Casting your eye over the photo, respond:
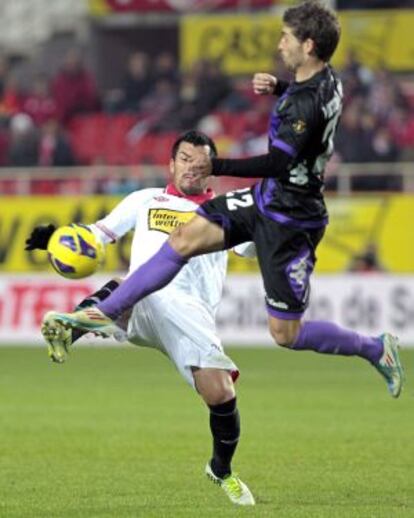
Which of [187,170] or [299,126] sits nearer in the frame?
[299,126]

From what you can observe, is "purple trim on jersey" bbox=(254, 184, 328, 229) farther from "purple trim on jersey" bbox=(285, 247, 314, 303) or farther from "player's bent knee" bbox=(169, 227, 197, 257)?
"player's bent knee" bbox=(169, 227, 197, 257)

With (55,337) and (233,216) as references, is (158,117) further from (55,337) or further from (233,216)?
(55,337)

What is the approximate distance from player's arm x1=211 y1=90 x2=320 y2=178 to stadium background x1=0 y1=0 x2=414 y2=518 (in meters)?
1.78

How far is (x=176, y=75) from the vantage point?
25.8 metres

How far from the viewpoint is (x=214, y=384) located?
28.5 ft

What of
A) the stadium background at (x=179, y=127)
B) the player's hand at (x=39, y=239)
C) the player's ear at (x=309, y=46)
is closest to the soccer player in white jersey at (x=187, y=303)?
the player's hand at (x=39, y=239)

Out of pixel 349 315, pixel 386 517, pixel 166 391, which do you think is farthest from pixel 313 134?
pixel 349 315

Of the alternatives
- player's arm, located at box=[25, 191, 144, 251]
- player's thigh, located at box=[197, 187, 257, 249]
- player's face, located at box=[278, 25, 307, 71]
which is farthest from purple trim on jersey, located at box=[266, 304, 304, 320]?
player's face, located at box=[278, 25, 307, 71]

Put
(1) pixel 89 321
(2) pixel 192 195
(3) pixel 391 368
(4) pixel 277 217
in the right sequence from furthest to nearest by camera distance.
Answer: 1. (2) pixel 192 195
2. (3) pixel 391 368
3. (4) pixel 277 217
4. (1) pixel 89 321

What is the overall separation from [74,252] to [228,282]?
1202 cm

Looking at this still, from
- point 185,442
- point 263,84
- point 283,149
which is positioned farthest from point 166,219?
point 185,442

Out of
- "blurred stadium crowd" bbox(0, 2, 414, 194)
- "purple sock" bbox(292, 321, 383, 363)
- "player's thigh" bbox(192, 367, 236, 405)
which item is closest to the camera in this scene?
"purple sock" bbox(292, 321, 383, 363)

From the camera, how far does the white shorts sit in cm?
871

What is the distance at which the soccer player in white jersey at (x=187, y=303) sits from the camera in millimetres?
8727
